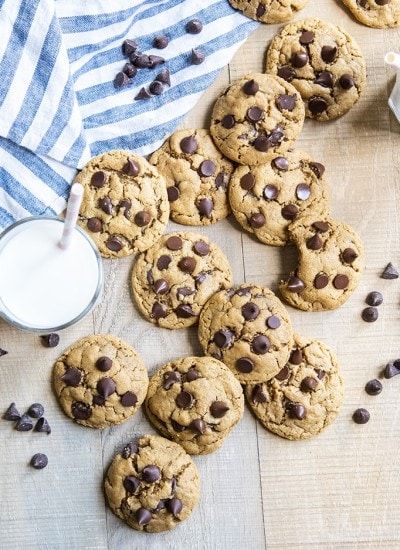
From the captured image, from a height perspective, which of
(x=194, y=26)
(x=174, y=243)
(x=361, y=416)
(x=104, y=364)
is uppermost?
(x=194, y=26)

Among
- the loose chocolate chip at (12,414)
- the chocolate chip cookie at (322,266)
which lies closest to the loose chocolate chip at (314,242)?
the chocolate chip cookie at (322,266)

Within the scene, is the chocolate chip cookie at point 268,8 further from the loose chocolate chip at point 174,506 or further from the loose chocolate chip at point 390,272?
the loose chocolate chip at point 174,506

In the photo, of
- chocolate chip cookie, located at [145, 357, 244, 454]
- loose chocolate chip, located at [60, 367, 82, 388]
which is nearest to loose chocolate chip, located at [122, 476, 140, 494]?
chocolate chip cookie, located at [145, 357, 244, 454]

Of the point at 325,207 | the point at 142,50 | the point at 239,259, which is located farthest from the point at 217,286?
the point at 142,50

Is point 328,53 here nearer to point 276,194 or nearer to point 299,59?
point 299,59

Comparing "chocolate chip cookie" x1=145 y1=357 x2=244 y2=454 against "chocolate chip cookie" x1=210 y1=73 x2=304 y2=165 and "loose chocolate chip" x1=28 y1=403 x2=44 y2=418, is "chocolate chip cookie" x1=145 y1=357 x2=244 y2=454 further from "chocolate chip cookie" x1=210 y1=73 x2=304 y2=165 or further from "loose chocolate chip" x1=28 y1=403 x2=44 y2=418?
"chocolate chip cookie" x1=210 y1=73 x2=304 y2=165

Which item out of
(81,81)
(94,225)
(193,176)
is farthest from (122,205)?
(81,81)

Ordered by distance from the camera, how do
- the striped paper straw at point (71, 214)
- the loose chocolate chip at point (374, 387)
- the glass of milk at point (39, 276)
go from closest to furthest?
the striped paper straw at point (71, 214), the glass of milk at point (39, 276), the loose chocolate chip at point (374, 387)
